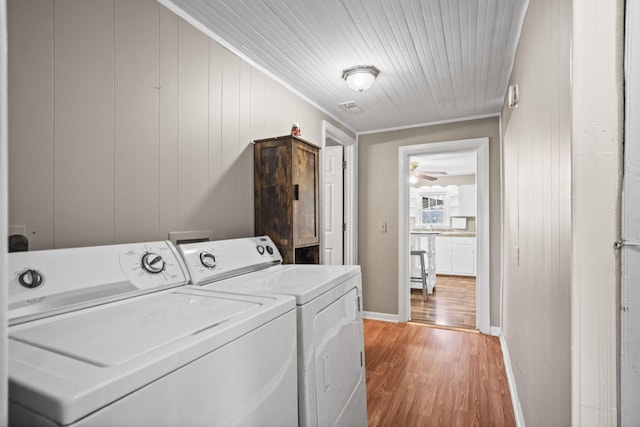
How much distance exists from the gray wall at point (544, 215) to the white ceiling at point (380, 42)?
27 centimetres

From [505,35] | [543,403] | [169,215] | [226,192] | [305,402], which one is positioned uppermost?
[505,35]

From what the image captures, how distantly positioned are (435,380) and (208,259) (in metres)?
1.88

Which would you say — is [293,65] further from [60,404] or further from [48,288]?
[60,404]

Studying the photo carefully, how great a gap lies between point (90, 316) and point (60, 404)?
1.61 feet

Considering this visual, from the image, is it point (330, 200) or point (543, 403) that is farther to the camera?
point (330, 200)

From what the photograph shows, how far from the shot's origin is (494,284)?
3275mm

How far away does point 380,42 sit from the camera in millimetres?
1930

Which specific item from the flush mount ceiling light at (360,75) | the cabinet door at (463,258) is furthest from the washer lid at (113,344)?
the cabinet door at (463,258)

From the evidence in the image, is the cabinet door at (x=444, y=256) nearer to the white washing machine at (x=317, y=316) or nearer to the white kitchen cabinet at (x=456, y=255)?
the white kitchen cabinet at (x=456, y=255)

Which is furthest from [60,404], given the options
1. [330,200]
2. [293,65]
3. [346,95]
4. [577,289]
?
[330,200]

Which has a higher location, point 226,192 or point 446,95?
point 446,95

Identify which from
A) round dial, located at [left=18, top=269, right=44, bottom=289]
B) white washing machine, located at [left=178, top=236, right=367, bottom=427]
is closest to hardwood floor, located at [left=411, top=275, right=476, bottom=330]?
white washing machine, located at [left=178, top=236, right=367, bottom=427]

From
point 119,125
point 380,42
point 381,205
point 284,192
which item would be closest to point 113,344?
point 119,125

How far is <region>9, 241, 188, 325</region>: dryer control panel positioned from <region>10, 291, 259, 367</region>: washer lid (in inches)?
3.1
